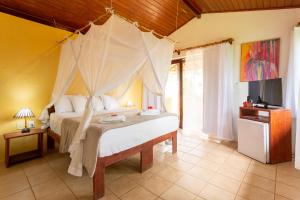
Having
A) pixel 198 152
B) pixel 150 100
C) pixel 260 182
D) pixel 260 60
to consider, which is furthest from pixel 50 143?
pixel 260 60

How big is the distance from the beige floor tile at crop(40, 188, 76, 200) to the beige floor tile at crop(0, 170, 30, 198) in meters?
0.45

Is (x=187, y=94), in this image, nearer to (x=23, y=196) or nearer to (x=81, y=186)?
(x=81, y=186)

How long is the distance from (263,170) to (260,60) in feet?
7.14

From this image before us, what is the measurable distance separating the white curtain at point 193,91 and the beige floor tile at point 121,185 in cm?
276

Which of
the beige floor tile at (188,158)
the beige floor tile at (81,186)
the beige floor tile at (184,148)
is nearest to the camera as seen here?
the beige floor tile at (81,186)

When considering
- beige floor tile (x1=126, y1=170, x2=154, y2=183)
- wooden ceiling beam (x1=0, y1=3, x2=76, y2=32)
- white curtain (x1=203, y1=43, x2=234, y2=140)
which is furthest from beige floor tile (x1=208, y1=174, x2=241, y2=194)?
wooden ceiling beam (x1=0, y1=3, x2=76, y2=32)

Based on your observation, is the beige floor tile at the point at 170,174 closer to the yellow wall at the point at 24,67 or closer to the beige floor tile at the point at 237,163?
the beige floor tile at the point at 237,163

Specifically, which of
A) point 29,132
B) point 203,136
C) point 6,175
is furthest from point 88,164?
point 203,136

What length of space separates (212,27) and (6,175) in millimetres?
4948

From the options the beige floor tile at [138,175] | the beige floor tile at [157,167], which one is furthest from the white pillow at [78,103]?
the beige floor tile at [157,167]

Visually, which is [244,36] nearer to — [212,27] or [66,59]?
[212,27]

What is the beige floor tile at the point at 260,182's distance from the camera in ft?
6.64

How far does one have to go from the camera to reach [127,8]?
11.1ft

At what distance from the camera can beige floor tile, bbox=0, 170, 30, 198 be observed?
195 cm
